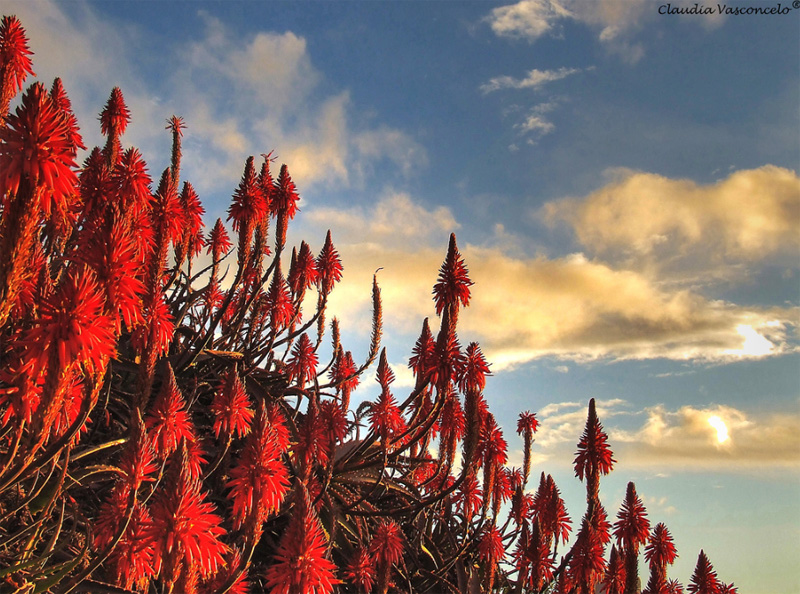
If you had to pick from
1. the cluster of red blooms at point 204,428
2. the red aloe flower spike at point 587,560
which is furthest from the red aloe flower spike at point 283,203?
the red aloe flower spike at point 587,560

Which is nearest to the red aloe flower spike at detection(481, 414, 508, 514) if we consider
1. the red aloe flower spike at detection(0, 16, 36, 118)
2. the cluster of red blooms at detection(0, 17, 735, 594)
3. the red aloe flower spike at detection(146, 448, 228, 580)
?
the cluster of red blooms at detection(0, 17, 735, 594)

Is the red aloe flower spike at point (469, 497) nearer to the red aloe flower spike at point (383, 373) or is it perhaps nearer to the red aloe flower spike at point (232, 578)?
the red aloe flower spike at point (383, 373)

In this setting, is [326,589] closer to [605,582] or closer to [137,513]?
[137,513]

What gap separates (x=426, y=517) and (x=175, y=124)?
5.81 m

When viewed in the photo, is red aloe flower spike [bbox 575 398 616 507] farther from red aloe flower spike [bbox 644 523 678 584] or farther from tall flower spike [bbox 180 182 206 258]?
tall flower spike [bbox 180 182 206 258]

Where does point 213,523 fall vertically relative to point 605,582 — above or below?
above

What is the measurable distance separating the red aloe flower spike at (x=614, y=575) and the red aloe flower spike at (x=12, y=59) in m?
8.40

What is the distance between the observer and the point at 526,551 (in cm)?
798

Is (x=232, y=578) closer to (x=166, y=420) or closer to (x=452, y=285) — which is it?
(x=166, y=420)

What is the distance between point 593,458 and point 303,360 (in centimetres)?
392

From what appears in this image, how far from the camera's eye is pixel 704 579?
771cm

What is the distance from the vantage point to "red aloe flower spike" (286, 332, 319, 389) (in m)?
8.93

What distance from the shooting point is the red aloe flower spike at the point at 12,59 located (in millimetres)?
5781

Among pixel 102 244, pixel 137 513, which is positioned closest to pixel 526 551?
pixel 137 513
